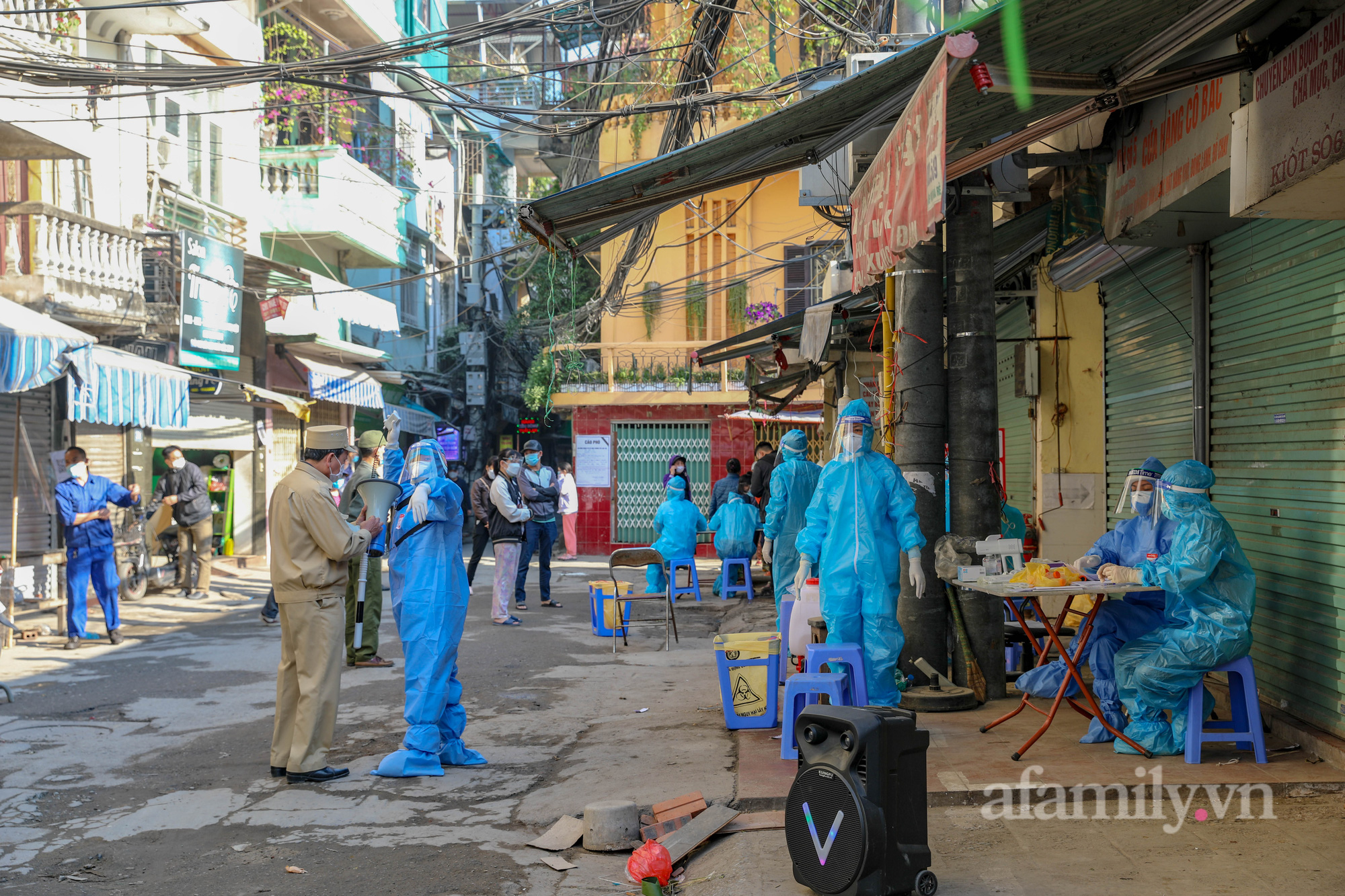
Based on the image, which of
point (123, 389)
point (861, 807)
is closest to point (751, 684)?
point (861, 807)

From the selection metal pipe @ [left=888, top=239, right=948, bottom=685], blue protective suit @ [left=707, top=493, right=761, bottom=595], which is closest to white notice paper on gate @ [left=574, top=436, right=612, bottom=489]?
blue protective suit @ [left=707, top=493, right=761, bottom=595]

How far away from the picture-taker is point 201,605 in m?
13.6

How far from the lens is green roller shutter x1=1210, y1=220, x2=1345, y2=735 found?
4988 millimetres

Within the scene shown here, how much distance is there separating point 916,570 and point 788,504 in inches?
141

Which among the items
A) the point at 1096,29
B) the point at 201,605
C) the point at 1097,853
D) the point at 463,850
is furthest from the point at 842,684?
the point at 201,605

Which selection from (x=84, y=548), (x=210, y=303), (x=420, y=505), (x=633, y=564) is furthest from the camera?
(x=210, y=303)

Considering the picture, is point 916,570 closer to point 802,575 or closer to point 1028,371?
point 802,575

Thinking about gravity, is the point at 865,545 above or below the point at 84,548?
above

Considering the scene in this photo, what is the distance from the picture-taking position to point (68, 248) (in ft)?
40.4

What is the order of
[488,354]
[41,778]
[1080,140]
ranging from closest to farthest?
[41,778]
[1080,140]
[488,354]

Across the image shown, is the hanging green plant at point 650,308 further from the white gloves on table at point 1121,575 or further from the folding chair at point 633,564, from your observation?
the white gloves on table at point 1121,575

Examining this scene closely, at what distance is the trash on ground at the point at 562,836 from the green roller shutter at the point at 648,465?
638 inches

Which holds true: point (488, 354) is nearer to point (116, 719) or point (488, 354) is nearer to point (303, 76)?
point (303, 76)

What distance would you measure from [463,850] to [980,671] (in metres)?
3.48
